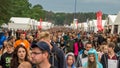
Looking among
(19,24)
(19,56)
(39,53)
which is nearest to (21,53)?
(19,56)

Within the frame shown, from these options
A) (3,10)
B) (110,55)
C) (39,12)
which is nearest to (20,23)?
(3,10)

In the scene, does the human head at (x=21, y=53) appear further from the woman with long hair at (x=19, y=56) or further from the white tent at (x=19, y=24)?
the white tent at (x=19, y=24)

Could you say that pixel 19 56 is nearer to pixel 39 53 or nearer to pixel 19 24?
pixel 39 53

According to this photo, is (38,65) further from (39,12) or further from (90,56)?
(39,12)

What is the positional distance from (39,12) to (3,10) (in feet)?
320

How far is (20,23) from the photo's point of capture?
6800 centimetres

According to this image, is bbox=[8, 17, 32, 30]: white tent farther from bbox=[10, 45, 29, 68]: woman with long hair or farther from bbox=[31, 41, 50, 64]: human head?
bbox=[31, 41, 50, 64]: human head

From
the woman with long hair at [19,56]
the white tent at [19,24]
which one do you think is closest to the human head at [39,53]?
the woman with long hair at [19,56]

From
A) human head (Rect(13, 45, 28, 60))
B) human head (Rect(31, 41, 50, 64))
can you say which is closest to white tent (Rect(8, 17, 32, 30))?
human head (Rect(13, 45, 28, 60))

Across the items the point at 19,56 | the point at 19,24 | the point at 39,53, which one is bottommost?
the point at 19,24

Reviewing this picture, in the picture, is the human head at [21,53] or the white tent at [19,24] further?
the white tent at [19,24]

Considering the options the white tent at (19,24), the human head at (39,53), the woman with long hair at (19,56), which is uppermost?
the human head at (39,53)

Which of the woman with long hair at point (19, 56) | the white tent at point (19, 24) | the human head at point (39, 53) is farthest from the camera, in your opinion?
the white tent at point (19, 24)

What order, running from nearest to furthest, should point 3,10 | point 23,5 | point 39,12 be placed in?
point 3,10
point 23,5
point 39,12
